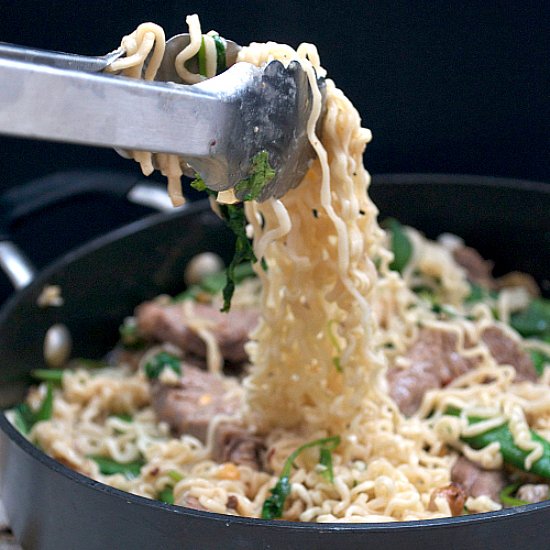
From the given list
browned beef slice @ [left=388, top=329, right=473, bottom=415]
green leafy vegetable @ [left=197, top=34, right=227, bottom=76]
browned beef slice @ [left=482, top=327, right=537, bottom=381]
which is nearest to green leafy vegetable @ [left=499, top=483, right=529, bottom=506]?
browned beef slice @ [left=388, top=329, right=473, bottom=415]

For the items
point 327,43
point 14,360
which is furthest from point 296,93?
point 327,43

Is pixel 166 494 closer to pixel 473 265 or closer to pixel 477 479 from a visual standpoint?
pixel 477 479

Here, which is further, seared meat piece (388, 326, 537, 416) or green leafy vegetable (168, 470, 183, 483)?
seared meat piece (388, 326, 537, 416)

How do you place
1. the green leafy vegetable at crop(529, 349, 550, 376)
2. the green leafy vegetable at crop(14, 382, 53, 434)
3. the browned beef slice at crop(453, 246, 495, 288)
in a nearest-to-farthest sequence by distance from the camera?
the green leafy vegetable at crop(14, 382, 53, 434) < the green leafy vegetable at crop(529, 349, 550, 376) < the browned beef slice at crop(453, 246, 495, 288)

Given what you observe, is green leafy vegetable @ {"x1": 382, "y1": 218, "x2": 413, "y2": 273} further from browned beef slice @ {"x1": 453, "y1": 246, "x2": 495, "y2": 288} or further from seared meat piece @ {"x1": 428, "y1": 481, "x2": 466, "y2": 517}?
seared meat piece @ {"x1": 428, "y1": 481, "x2": 466, "y2": 517}

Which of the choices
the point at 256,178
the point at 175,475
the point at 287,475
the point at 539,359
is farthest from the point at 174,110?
the point at 539,359

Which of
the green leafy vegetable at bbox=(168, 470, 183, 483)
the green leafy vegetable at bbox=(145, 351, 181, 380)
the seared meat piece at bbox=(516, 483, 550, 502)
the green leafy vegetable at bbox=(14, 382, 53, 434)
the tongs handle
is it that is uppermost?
the tongs handle

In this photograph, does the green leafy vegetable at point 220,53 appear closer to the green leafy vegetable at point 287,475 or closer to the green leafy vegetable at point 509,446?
the green leafy vegetable at point 287,475

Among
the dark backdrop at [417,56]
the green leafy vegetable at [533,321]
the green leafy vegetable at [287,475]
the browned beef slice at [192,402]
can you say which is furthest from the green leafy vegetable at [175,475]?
the dark backdrop at [417,56]

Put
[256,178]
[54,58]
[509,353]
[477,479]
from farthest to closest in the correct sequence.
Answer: [509,353]
[477,479]
[256,178]
[54,58]
